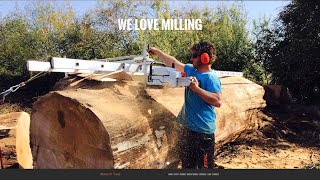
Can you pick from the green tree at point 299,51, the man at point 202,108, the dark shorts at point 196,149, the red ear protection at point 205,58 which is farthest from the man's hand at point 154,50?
the green tree at point 299,51

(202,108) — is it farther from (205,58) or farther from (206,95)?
(205,58)

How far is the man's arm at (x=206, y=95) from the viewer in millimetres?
1873

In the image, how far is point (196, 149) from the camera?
6.96 ft

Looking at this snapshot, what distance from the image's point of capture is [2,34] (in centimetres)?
651

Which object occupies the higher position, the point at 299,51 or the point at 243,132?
the point at 299,51

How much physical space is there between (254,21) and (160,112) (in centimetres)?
503

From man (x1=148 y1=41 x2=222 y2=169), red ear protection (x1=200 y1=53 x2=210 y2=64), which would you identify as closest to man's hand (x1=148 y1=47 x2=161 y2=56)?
man (x1=148 y1=41 x2=222 y2=169)

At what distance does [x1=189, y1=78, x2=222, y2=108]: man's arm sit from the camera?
6.15ft

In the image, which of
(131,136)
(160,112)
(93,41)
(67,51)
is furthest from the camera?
(67,51)

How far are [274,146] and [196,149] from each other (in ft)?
7.04

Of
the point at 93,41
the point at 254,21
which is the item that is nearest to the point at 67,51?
the point at 93,41

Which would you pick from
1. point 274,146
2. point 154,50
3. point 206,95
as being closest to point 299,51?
point 274,146

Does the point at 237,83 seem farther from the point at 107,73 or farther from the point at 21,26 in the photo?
the point at 21,26

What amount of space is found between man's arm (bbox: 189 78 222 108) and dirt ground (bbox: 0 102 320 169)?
4.02 feet
